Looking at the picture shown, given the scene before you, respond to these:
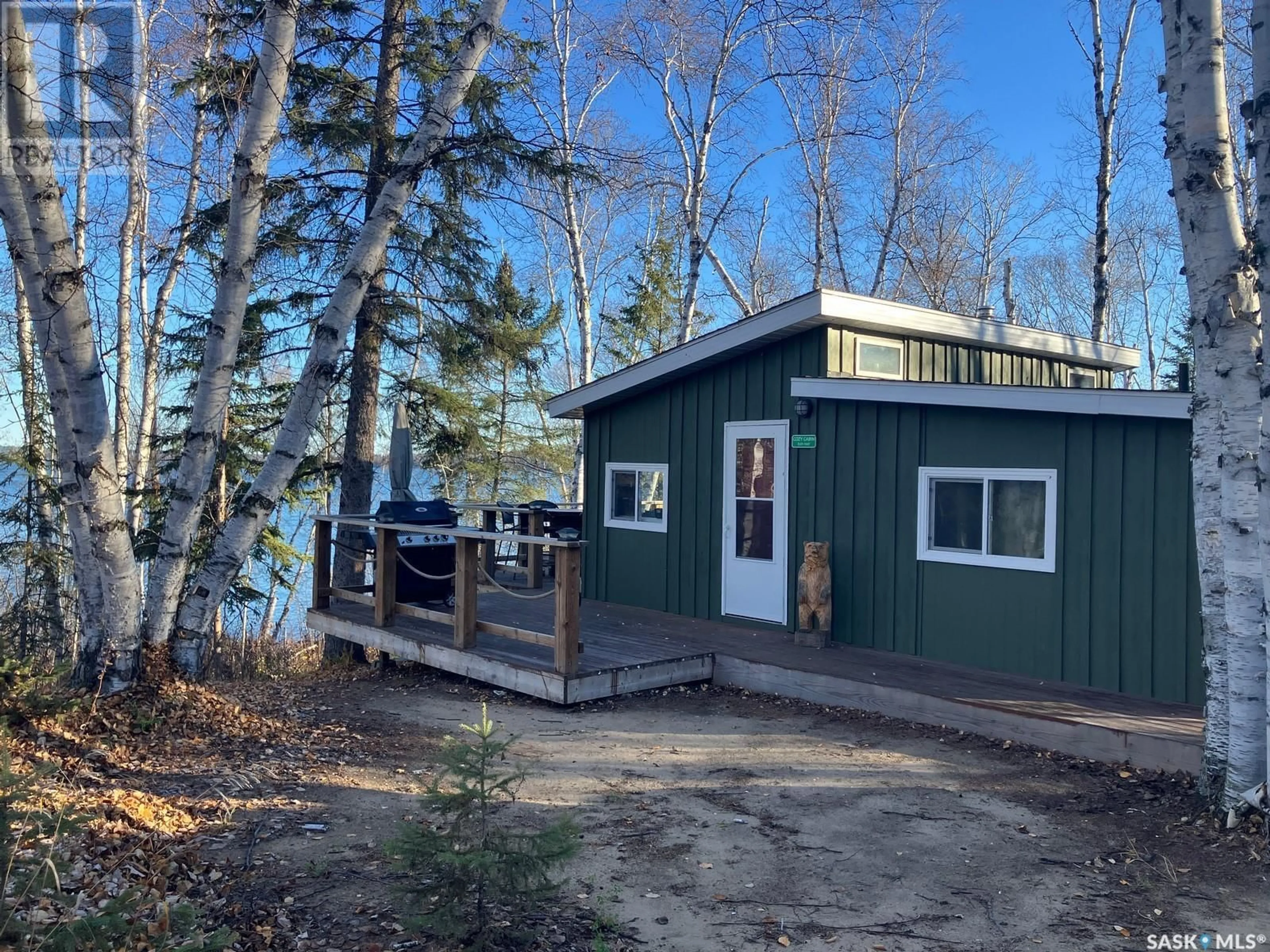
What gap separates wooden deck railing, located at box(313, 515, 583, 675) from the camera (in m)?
6.81

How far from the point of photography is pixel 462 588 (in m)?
7.61

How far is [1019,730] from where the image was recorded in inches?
228

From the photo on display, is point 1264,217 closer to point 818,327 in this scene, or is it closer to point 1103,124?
point 818,327

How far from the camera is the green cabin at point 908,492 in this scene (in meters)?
6.38

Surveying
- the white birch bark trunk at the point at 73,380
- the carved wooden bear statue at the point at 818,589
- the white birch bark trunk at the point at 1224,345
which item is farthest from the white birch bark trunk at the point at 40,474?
the white birch bark trunk at the point at 1224,345

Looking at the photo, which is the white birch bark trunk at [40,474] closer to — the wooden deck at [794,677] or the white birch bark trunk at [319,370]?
the wooden deck at [794,677]

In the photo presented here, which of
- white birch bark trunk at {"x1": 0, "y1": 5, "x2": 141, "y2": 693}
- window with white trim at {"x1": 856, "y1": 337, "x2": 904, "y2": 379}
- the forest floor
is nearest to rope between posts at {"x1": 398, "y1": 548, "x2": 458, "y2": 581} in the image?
the forest floor

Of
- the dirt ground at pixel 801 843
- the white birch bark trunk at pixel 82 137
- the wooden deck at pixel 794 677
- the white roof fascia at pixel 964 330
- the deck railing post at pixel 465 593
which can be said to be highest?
the white birch bark trunk at pixel 82 137

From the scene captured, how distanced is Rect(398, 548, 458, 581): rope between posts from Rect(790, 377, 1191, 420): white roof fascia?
3437mm

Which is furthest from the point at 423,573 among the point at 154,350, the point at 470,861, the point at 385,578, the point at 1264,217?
the point at 154,350

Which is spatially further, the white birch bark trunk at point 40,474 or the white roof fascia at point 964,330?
the white birch bark trunk at point 40,474

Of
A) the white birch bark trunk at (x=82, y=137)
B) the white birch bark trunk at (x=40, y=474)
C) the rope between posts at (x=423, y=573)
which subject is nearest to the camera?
the white birch bark trunk at (x=82, y=137)

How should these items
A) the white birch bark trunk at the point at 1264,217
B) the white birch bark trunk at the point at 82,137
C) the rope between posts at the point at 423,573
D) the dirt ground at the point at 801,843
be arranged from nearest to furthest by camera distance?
1. the dirt ground at the point at 801,843
2. the white birch bark trunk at the point at 1264,217
3. the white birch bark trunk at the point at 82,137
4. the rope between posts at the point at 423,573

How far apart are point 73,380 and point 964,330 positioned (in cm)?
801
